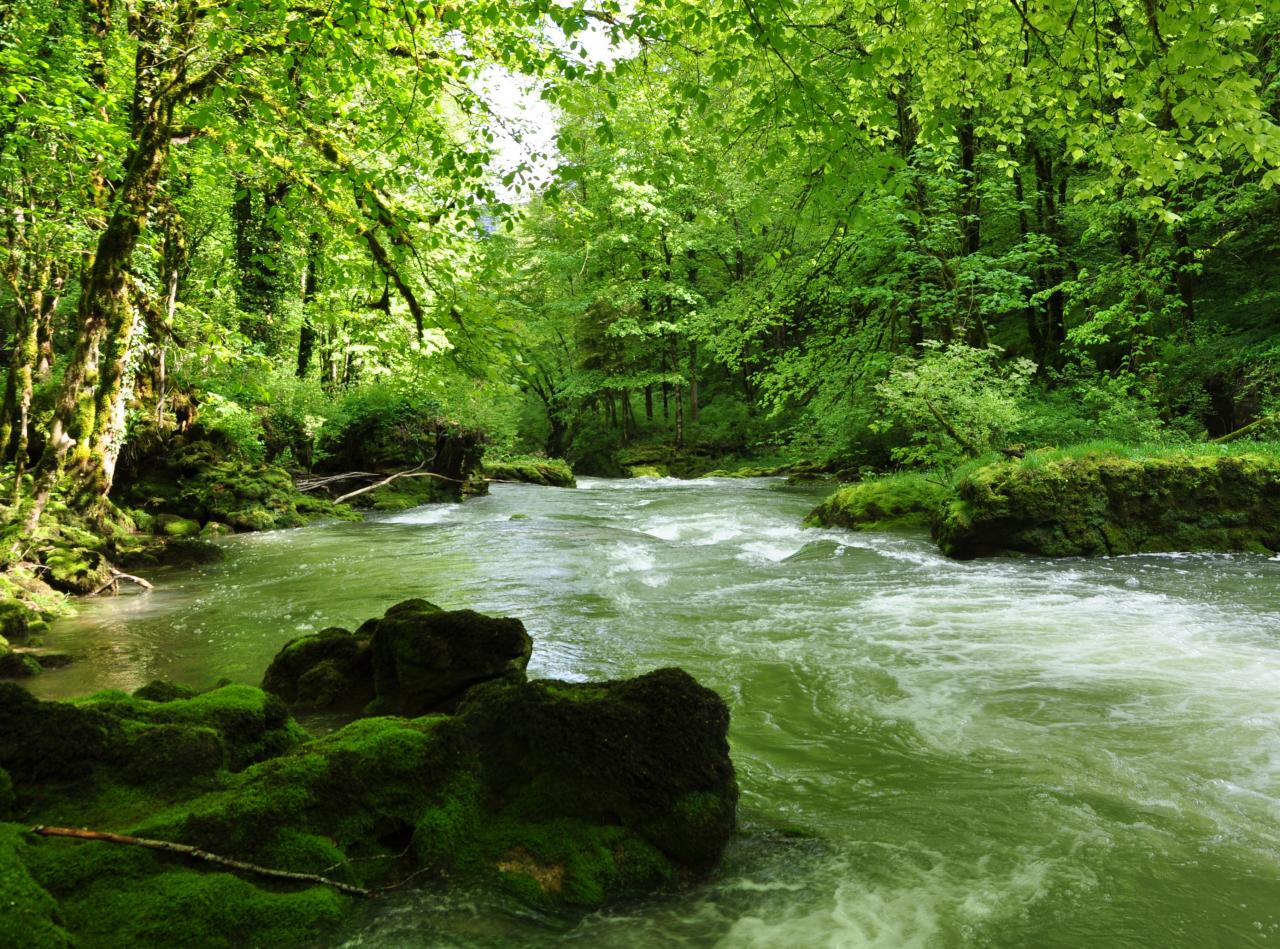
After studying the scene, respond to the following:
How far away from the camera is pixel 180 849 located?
2.47m

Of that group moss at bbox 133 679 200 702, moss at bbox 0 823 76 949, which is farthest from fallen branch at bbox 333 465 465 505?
moss at bbox 0 823 76 949

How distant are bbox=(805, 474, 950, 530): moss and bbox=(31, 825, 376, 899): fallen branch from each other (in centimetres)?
1167

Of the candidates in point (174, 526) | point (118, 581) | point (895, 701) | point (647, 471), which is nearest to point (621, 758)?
point (895, 701)

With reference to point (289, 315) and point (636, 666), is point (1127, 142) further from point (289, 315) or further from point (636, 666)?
point (289, 315)

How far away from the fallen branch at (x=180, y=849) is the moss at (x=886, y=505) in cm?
1167

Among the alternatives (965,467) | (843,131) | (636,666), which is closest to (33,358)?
(636,666)

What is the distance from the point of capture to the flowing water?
9.38 feet

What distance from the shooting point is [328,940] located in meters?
2.44

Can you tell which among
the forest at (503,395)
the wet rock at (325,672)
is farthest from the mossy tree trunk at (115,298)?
the wet rock at (325,672)

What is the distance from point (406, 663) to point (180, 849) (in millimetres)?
2214

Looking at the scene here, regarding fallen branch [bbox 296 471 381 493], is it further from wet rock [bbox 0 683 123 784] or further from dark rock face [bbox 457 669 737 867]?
dark rock face [bbox 457 669 737 867]

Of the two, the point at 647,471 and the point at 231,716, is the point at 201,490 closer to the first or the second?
the point at 231,716

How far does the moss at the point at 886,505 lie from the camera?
13086 millimetres

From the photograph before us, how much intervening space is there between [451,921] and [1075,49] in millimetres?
6380
